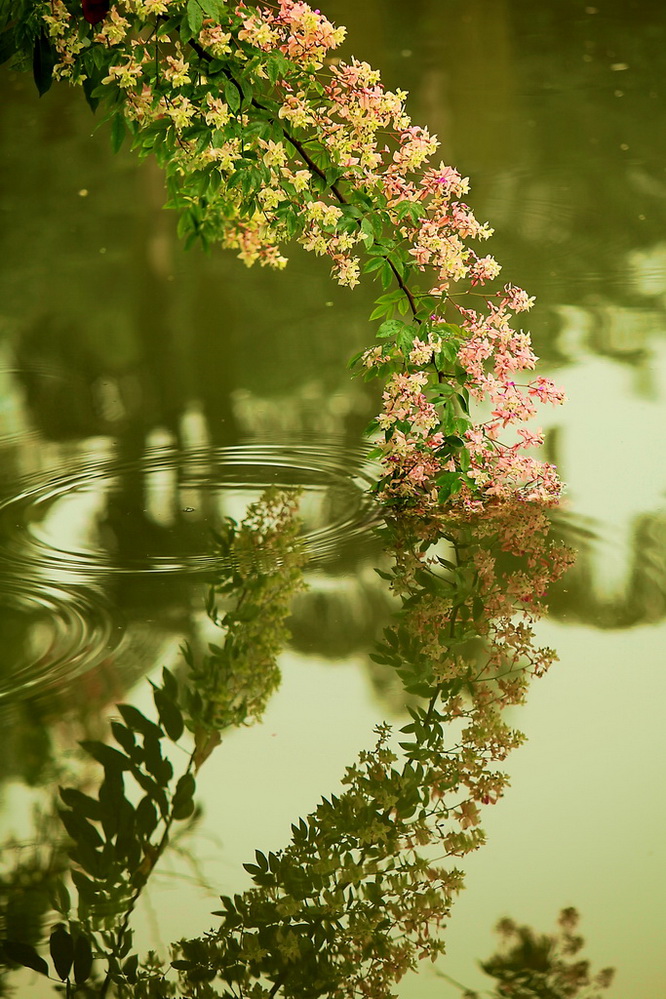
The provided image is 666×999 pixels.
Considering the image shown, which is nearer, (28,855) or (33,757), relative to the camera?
(28,855)

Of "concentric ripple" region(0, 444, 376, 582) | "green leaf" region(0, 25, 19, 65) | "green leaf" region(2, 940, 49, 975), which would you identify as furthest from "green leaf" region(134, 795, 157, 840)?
"green leaf" region(0, 25, 19, 65)

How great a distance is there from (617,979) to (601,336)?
2.61m

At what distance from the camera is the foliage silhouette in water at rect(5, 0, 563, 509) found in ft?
7.65

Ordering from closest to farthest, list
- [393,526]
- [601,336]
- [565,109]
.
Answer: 1. [393,526]
2. [601,336]
3. [565,109]

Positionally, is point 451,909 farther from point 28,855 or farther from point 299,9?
point 299,9

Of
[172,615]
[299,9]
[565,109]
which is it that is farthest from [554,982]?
[565,109]

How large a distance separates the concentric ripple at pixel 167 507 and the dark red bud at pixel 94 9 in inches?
43.2

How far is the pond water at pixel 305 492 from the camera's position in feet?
6.20

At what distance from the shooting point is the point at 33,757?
2.12 m

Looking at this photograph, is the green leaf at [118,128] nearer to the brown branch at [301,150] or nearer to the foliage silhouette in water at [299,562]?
the foliage silhouette in water at [299,562]

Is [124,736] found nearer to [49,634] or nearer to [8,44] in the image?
[49,634]

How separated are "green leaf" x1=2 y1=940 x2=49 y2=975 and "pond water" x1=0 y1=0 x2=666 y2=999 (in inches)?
1.8

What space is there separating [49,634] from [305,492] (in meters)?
0.78

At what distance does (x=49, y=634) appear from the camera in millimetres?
2463
